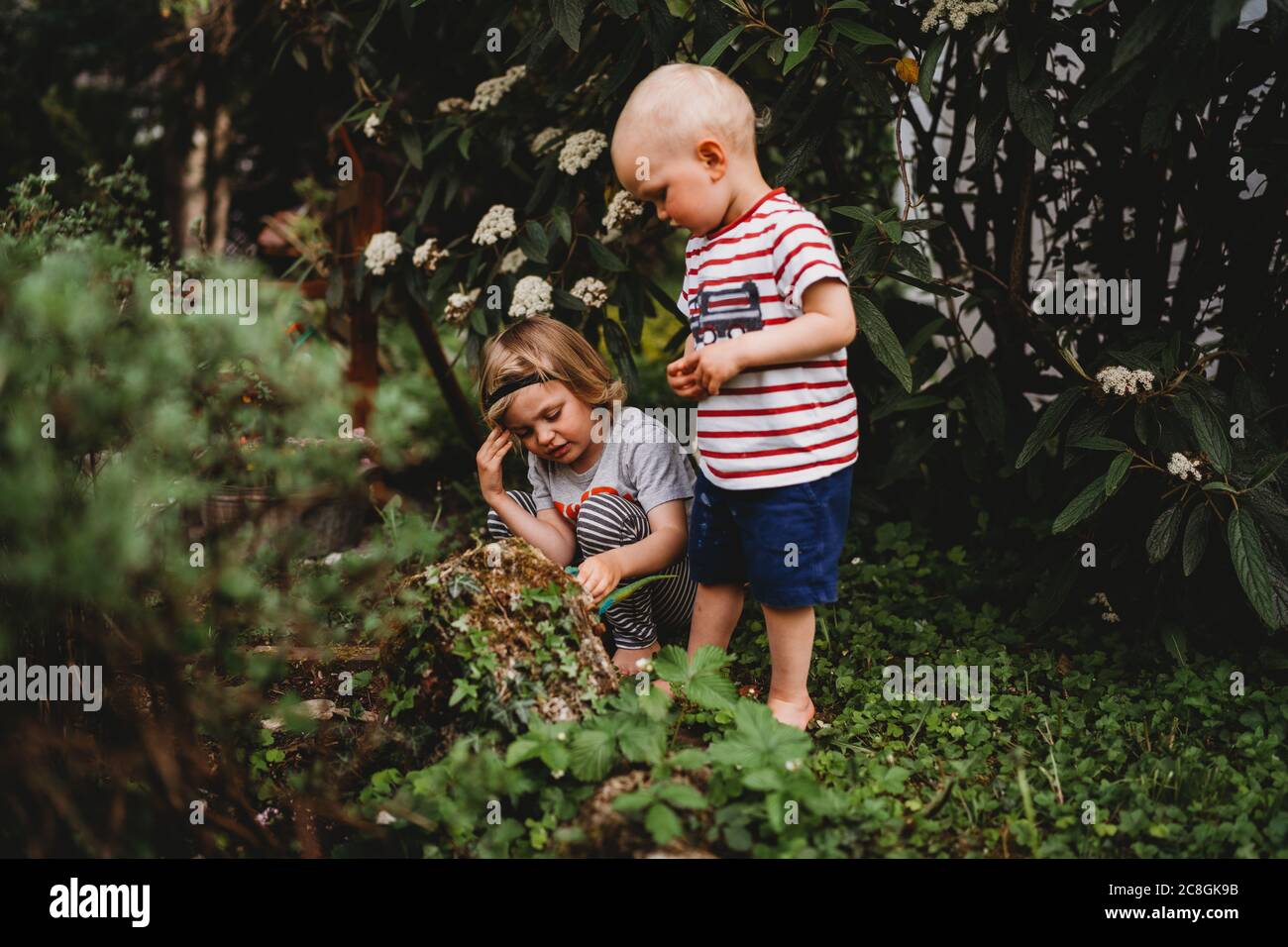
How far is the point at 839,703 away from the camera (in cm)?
270

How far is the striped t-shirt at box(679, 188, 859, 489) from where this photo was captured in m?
2.17

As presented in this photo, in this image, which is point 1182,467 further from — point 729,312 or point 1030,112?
point 729,312

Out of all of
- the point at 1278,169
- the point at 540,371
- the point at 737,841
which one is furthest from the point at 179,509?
the point at 1278,169

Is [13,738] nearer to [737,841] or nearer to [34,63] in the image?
[737,841]

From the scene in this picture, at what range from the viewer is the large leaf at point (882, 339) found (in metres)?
2.54

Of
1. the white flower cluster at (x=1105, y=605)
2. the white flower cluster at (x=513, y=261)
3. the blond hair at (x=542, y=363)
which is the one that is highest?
the white flower cluster at (x=513, y=261)

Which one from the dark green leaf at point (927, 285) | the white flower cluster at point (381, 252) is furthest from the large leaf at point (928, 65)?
the white flower cluster at point (381, 252)

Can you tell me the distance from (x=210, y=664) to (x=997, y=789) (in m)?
1.74

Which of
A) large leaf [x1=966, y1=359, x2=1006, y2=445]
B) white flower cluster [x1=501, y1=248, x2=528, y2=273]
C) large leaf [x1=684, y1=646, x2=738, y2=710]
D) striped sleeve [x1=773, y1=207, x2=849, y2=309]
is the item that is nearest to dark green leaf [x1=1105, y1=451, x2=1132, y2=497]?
large leaf [x1=966, y1=359, x2=1006, y2=445]

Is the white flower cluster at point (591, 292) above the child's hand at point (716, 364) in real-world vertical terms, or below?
above

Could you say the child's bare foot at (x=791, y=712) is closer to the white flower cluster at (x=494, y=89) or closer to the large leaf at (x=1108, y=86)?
the large leaf at (x=1108, y=86)

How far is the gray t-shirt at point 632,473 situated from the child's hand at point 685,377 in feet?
2.29

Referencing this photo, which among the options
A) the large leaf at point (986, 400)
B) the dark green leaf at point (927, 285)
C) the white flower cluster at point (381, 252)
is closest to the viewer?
the dark green leaf at point (927, 285)

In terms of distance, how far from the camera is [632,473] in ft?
A: 9.23
